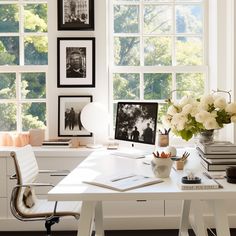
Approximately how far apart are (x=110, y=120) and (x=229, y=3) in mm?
1702

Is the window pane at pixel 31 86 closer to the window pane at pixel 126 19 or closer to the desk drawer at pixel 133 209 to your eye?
the window pane at pixel 126 19

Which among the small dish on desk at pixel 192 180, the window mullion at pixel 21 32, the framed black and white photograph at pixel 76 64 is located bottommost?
the small dish on desk at pixel 192 180

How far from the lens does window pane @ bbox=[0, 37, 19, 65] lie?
4281mm

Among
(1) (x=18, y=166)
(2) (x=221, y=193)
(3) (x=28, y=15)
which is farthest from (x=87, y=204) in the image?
(3) (x=28, y=15)

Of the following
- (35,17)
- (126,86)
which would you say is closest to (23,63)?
(35,17)

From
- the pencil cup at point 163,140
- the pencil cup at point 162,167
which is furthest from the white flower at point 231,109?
the pencil cup at point 163,140

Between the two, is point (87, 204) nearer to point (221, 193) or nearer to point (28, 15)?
point (221, 193)

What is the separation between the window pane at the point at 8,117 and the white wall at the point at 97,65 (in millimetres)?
443

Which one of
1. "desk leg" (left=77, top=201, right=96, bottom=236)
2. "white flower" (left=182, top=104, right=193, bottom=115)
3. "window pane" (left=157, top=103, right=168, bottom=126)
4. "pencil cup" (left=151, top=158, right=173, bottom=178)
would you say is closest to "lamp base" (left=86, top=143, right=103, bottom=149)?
"window pane" (left=157, top=103, right=168, bottom=126)

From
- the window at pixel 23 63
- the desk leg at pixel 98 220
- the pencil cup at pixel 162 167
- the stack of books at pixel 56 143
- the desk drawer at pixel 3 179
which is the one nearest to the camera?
the pencil cup at pixel 162 167

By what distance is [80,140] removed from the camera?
4086 mm

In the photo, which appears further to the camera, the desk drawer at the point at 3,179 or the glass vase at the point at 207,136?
the desk drawer at the point at 3,179

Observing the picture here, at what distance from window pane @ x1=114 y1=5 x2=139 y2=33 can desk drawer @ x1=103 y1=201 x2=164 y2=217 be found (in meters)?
1.88

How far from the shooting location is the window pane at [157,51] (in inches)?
170
